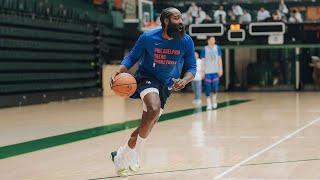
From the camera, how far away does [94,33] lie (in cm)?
2656

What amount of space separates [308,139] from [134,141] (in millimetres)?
3747

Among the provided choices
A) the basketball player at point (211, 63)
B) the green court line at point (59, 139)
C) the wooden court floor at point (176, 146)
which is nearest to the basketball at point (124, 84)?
the wooden court floor at point (176, 146)

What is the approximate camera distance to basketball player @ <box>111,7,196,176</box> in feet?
20.3

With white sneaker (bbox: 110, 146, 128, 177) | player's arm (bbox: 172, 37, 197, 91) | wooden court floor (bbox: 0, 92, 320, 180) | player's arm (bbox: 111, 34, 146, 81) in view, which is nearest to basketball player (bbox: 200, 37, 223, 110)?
wooden court floor (bbox: 0, 92, 320, 180)

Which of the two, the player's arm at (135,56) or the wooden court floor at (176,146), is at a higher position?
the player's arm at (135,56)

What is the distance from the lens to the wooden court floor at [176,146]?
643cm

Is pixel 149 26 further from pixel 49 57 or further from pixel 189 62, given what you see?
pixel 189 62

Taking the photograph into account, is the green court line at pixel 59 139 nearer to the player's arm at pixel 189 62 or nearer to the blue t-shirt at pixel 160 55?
the blue t-shirt at pixel 160 55

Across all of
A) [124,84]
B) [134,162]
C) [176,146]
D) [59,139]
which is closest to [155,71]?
[124,84]

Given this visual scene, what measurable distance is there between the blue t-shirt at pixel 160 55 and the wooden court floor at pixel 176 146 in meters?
1.02

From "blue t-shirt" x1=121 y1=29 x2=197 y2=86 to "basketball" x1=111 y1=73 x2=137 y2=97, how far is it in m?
0.23

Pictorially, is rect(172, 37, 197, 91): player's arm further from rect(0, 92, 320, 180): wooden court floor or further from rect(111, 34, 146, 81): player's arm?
rect(0, 92, 320, 180): wooden court floor

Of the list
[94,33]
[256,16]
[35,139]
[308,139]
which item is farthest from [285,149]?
[256,16]

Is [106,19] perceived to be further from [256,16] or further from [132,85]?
[132,85]
